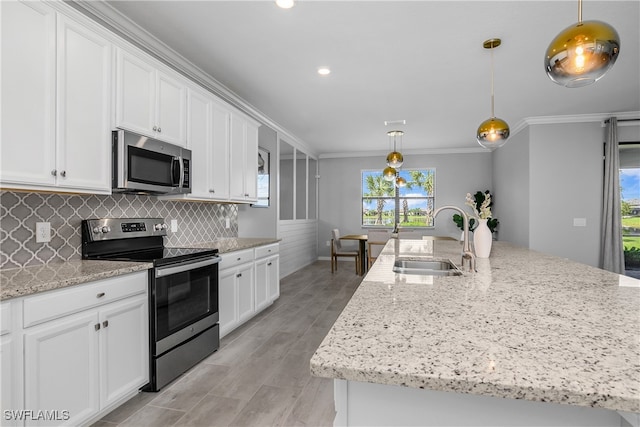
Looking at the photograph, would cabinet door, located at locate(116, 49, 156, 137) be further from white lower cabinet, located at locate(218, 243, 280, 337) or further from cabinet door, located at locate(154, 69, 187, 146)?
white lower cabinet, located at locate(218, 243, 280, 337)

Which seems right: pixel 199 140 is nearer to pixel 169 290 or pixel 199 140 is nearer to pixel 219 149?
pixel 219 149

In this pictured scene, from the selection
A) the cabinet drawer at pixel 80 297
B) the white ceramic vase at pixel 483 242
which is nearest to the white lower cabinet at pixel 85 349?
the cabinet drawer at pixel 80 297

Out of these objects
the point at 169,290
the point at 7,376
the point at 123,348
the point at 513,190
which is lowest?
the point at 123,348

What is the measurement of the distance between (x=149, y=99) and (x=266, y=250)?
6.62 ft

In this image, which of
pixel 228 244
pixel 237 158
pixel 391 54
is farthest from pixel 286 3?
pixel 228 244

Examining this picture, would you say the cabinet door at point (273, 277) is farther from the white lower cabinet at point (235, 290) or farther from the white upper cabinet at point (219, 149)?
the white upper cabinet at point (219, 149)

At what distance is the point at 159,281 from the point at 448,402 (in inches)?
75.7

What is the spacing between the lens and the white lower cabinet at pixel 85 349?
4.93 feet

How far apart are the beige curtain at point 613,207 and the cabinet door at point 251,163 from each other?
5.03 m

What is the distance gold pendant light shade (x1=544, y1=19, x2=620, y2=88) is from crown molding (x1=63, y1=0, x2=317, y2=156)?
2686 millimetres

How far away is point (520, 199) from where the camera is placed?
5.65 m

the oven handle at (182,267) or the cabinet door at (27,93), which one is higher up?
the cabinet door at (27,93)

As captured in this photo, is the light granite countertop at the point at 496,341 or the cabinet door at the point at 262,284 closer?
the light granite countertop at the point at 496,341

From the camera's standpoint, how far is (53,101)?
5.93ft
